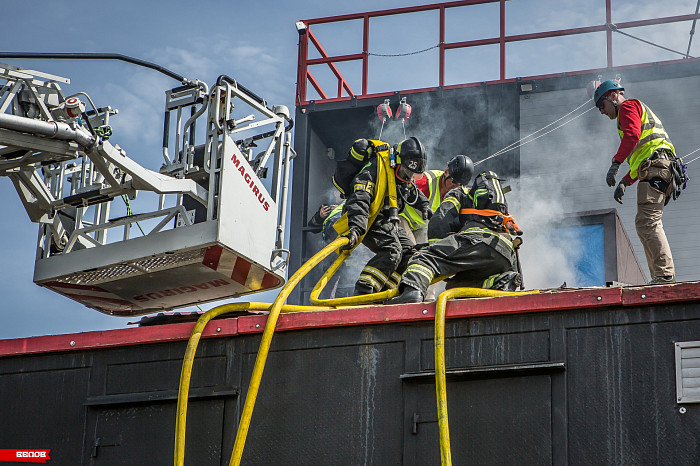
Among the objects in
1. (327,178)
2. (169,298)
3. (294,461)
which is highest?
(327,178)

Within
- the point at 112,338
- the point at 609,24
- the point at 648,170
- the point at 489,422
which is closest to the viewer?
the point at 489,422

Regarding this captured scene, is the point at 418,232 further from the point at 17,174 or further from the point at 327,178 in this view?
the point at 327,178

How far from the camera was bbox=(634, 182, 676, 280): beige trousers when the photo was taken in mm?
7195

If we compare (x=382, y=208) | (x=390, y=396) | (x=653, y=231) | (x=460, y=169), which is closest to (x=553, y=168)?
(x=460, y=169)

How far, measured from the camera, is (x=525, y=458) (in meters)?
5.20

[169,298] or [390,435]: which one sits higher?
[169,298]

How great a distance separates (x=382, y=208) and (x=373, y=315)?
2633mm

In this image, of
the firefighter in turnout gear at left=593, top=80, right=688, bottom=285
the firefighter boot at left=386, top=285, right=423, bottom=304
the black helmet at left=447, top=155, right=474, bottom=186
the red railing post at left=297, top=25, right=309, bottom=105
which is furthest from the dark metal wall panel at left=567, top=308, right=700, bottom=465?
the red railing post at left=297, top=25, right=309, bottom=105

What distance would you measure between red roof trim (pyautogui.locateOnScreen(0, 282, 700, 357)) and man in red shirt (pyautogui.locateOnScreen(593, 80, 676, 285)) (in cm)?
192

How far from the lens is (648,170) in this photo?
7.43m

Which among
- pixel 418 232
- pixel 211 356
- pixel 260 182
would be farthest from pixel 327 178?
pixel 211 356

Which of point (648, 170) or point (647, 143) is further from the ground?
point (647, 143)

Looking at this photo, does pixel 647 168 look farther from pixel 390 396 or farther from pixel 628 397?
pixel 390 396

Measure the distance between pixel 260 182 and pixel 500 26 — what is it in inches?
290
